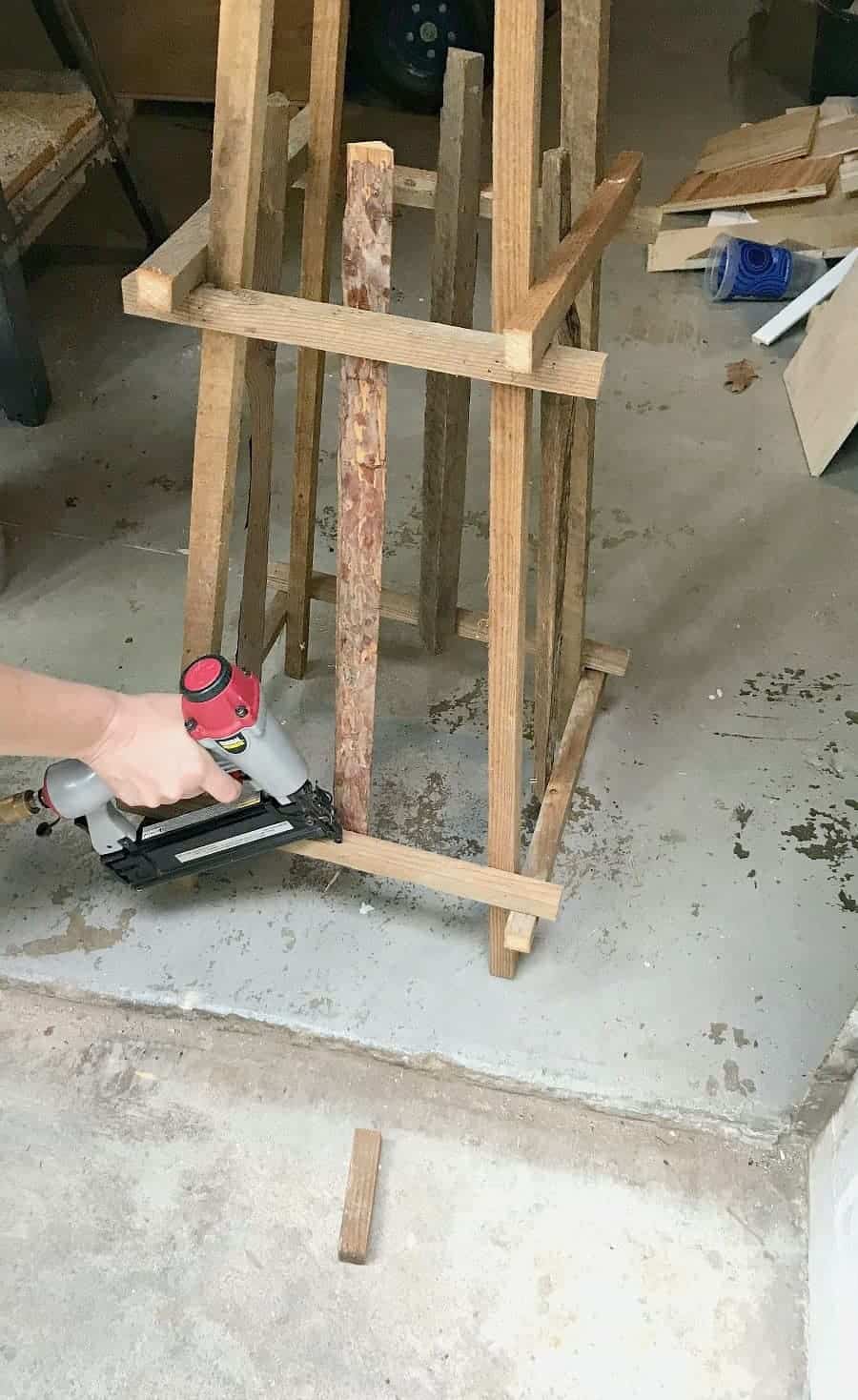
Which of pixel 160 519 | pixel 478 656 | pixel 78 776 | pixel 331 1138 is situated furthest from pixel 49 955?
pixel 160 519

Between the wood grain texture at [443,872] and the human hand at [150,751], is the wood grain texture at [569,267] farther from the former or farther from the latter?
the wood grain texture at [443,872]

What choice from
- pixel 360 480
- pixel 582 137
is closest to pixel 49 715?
pixel 360 480

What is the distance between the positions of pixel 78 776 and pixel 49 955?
46cm

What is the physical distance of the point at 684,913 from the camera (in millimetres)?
1914

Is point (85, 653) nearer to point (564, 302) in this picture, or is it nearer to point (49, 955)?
point (49, 955)

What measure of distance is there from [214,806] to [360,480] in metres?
0.64

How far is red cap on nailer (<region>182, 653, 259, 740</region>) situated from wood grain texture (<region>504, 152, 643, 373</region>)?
1.91 ft

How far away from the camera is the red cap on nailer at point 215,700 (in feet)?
4.65

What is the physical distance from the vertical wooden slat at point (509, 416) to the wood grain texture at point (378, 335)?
0.15 ft

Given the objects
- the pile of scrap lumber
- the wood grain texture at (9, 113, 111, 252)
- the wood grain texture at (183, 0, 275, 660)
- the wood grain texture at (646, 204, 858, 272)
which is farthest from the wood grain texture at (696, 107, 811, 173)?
the wood grain texture at (183, 0, 275, 660)

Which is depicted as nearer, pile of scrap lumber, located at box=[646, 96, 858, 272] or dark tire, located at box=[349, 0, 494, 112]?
pile of scrap lumber, located at box=[646, 96, 858, 272]

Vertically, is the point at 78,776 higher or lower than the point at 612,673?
higher

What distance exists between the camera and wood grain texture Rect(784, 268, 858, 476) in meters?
2.81

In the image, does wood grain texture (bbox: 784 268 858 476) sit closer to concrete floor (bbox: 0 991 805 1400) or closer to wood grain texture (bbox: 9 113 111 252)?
concrete floor (bbox: 0 991 805 1400)
